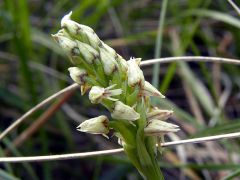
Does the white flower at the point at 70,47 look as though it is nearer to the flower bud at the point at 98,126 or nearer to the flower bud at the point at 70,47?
the flower bud at the point at 70,47

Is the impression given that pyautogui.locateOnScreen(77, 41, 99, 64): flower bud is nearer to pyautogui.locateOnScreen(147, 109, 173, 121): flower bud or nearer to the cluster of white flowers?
the cluster of white flowers

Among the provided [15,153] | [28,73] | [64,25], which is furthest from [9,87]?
[64,25]

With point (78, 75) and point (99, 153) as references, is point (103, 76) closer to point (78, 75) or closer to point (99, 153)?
point (78, 75)

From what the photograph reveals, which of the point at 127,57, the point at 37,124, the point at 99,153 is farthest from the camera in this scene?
the point at 127,57

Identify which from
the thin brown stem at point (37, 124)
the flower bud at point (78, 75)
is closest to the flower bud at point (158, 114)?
the flower bud at point (78, 75)

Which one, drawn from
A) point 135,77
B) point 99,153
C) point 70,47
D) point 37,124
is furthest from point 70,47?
point 37,124

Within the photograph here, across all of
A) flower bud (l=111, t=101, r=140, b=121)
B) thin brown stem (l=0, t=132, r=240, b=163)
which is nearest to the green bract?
flower bud (l=111, t=101, r=140, b=121)
